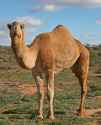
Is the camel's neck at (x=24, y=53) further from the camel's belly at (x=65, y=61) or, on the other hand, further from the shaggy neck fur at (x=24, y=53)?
the camel's belly at (x=65, y=61)

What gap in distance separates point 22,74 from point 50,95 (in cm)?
2121

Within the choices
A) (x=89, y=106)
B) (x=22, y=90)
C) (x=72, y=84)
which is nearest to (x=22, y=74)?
(x=72, y=84)

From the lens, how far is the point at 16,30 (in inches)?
407

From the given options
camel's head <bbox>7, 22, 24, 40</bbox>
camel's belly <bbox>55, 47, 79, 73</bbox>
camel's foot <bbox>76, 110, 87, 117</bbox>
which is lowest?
camel's foot <bbox>76, 110, 87, 117</bbox>

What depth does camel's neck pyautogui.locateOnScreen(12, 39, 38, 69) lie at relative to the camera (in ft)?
34.6

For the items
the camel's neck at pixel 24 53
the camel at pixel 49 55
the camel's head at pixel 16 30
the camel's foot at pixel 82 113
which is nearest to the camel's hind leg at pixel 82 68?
the camel at pixel 49 55

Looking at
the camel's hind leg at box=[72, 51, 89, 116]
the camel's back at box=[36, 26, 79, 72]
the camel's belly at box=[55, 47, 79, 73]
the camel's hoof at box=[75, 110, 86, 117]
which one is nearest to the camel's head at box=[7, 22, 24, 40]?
the camel's back at box=[36, 26, 79, 72]

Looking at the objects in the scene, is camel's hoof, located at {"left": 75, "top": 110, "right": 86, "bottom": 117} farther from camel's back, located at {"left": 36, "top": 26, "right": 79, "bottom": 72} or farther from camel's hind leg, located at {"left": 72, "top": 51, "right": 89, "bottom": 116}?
camel's back, located at {"left": 36, "top": 26, "right": 79, "bottom": 72}

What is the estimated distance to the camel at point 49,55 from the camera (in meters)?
10.6

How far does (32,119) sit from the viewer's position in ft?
37.6

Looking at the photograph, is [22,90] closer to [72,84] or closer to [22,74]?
[72,84]

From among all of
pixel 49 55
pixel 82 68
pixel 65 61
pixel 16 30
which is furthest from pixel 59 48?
pixel 16 30

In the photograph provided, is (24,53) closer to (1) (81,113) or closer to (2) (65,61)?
(2) (65,61)

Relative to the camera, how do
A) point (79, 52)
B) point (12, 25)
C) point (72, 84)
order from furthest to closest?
point (72, 84), point (79, 52), point (12, 25)
